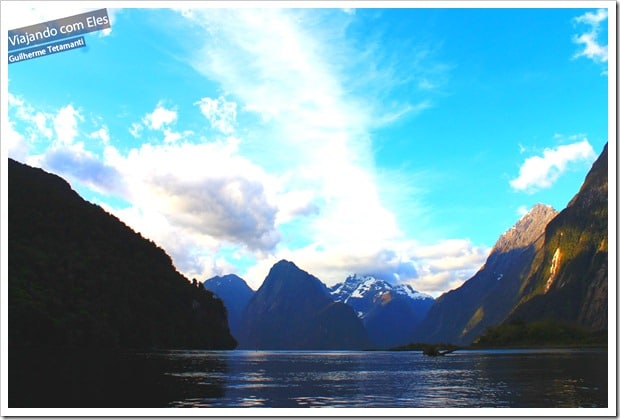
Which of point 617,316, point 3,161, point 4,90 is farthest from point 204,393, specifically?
point 617,316

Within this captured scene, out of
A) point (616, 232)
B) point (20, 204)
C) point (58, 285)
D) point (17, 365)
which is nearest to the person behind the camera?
point (616, 232)

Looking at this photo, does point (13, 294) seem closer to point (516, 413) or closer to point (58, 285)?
point (58, 285)

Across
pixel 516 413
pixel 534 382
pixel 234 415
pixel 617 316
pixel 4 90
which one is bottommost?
pixel 534 382

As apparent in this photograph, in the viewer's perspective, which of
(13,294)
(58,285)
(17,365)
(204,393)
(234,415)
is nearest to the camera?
(234,415)

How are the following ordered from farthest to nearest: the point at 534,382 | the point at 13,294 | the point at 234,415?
the point at 13,294 < the point at 534,382 < the point at 234,415

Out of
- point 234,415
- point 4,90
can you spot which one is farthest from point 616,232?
point 4,90

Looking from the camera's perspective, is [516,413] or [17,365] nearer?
[516,413]

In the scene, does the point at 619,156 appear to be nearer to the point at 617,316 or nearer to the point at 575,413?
the point at 617,316

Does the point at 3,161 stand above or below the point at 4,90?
below

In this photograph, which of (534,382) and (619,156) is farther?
(534,382)

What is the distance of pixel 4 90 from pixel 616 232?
132 feet

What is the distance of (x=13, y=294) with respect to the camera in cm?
13788

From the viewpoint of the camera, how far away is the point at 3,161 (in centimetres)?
3688

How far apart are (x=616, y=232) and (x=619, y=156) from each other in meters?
4.86
